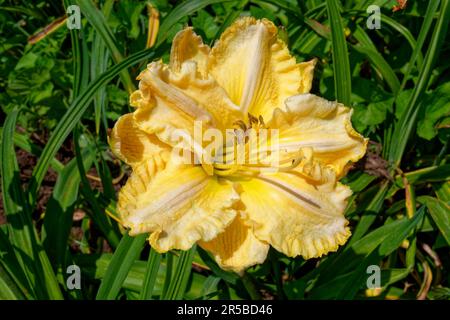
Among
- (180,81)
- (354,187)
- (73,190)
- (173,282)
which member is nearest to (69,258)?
(73,190)

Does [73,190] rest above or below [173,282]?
Result: above

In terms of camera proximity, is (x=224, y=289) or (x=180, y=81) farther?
(x=224, y=289)

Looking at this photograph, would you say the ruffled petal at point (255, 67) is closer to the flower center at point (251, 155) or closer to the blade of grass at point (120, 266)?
the flower center at point (251, 155)

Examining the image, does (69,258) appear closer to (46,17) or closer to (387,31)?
(46,17)

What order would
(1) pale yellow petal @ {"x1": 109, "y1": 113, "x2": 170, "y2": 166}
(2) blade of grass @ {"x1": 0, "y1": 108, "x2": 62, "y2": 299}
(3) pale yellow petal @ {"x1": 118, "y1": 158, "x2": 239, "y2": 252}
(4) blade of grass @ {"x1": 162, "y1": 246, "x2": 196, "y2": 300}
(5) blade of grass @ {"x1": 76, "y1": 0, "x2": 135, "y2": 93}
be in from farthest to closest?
(5) blade of grass @ {"x1": 76, "y1": 0, "x2": 135, "y2": 93}
(2) blade of grass @ {"x1": 0, "y1": 108, "x2": 62, "y2": 299}
(4) blade of grass @ {"x1": 162, "y1": 246, "x2": 196, "y2": 300}
(1) pale yellow petal @ {"x1": 109, "y1": 113, "x2": 170, "y2": 166}
(3) pale yellow petal @ {"x1": 118, "y1": 158, "x2": 239, "y2": 252}

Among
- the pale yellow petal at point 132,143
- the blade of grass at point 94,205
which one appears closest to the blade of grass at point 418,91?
the pale yellow petal at point 132,143

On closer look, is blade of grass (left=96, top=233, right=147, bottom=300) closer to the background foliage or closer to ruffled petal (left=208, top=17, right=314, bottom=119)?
the background foliage

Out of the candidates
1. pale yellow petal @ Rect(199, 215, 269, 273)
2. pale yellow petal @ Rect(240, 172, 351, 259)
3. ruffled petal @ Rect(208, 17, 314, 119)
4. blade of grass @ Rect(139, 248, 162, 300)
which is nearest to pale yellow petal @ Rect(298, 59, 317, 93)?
ruffled petal @ Rect(208, 17, 314, 119)
